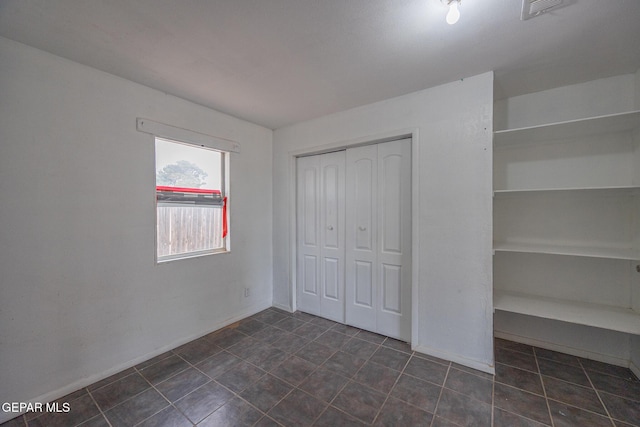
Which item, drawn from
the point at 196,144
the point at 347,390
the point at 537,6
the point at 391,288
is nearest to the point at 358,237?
the point at 391,288

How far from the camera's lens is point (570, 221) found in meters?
2.28

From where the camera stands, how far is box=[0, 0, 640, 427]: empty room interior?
1.57m

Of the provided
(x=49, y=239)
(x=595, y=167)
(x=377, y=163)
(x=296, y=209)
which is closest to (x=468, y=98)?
(x=377, y=163)

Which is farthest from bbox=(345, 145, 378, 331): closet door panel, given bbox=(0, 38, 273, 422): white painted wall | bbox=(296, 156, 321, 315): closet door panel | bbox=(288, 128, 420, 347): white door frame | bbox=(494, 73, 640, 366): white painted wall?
bbox=(0, 38, 273, 422): white painted wall

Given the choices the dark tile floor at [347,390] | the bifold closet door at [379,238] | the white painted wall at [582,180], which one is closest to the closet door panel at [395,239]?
the bifold closet door at [379,238]

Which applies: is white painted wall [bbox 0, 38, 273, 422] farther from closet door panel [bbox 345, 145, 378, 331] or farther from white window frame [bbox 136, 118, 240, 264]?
closet door panel [bbox 345, 145, 378, 331]

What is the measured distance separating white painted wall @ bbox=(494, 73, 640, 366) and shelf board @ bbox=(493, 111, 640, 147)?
0.59 ft

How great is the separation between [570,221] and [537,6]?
1.91m

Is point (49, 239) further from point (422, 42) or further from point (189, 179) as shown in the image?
point (422, 42)

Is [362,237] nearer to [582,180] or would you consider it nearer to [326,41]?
[326,41]

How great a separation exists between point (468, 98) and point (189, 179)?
2.82 metres

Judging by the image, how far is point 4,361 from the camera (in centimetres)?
159

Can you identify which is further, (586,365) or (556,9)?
(586,365)

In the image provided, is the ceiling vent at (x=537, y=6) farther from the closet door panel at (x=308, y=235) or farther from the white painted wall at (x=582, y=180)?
the closet door panel at (x=308, y=235)
